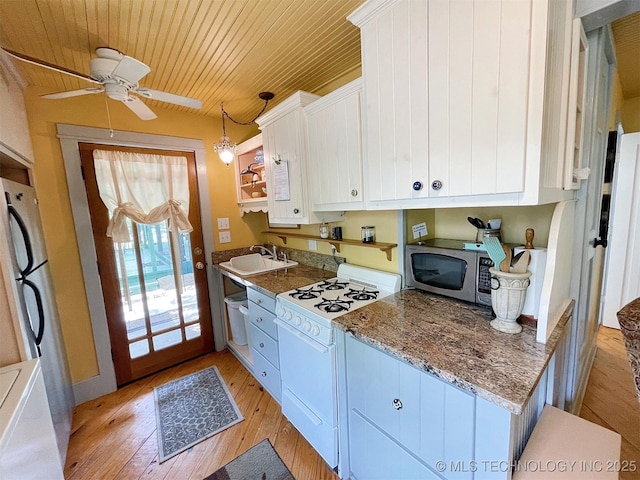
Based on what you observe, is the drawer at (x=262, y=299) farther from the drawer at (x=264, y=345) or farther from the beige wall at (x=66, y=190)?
the beige wall at (x=66, y=190)

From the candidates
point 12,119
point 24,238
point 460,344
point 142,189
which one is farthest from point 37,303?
point 460,344

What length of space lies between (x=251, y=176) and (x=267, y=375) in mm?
1868

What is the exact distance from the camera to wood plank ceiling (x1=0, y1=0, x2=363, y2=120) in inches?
48.5

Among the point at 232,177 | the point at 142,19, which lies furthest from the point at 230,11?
the point at 232,177

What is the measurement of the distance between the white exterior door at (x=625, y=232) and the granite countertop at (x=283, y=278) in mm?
3051

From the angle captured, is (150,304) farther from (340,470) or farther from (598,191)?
(598,191)

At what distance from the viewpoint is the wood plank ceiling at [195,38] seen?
1232 mm

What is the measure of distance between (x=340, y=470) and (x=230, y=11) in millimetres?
2434

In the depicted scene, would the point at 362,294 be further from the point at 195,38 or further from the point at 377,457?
the point at 195,38

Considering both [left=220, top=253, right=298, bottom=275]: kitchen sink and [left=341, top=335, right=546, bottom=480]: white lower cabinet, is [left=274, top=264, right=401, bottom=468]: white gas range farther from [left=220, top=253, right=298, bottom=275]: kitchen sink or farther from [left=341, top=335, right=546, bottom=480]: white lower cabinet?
[left=220, top=253, right=298, bottom=275]: kitchen sink

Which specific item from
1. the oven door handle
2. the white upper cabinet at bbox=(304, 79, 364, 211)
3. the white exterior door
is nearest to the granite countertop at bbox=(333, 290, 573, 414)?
the oven door handle

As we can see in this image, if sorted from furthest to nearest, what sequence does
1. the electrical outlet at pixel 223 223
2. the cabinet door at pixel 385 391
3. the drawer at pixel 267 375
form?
the electrical outlet at pixel 223 223 → the drawer at pixel 267 375 → the cabinet door at pixel 385 391

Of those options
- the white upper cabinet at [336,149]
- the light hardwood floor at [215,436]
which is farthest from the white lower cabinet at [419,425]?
the white upper cabinet at [336,149]

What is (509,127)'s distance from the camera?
3.02 feet
